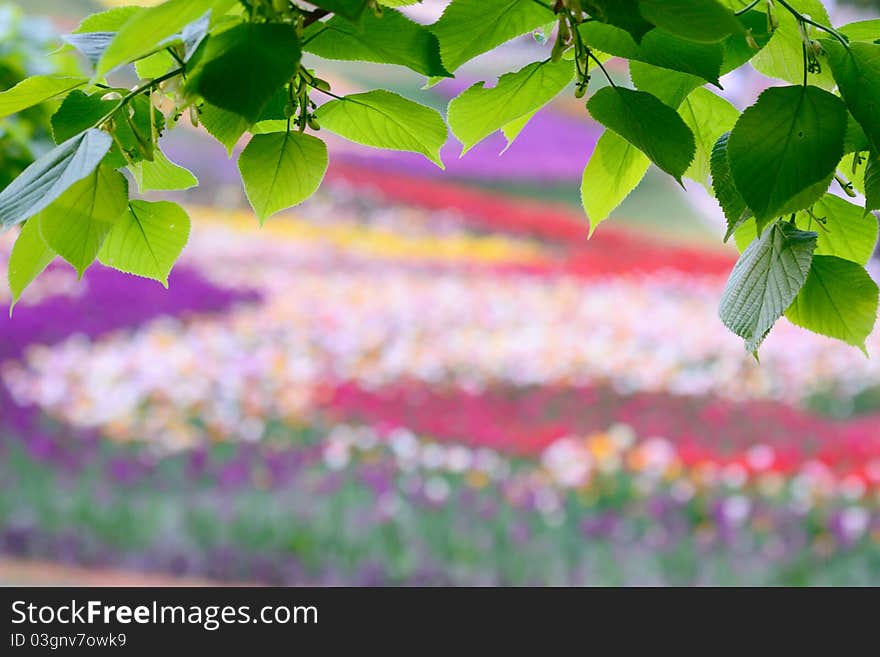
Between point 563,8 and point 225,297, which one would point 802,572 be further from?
point 563,8

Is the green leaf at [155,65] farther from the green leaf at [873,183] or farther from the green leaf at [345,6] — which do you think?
the green leaf at [873,183]

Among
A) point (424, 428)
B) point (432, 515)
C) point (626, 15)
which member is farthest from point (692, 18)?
point (424, 428)

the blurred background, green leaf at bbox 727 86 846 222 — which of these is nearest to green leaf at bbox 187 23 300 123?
green leaf at bbox 727 86 846 222

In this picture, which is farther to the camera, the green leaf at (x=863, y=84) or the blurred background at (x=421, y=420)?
the blurred background at (x=421, y=420)

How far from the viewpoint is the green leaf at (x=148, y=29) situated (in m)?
0.18

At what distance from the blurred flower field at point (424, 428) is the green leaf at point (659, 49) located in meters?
1.95

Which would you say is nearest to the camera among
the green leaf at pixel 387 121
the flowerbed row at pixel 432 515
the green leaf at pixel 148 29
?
the green leaf at pixel 148 29

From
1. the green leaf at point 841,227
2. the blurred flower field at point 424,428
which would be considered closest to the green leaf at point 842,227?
the green leaf at point 841,227

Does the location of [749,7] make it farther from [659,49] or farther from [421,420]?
[421,420]

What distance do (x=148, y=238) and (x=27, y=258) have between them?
0.19ft

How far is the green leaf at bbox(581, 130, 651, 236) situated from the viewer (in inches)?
12.2

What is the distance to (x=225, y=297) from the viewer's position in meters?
3.27

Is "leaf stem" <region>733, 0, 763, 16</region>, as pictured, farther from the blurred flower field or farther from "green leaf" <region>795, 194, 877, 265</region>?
the blurred flower field

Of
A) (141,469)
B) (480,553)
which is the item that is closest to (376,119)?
(480,553)
